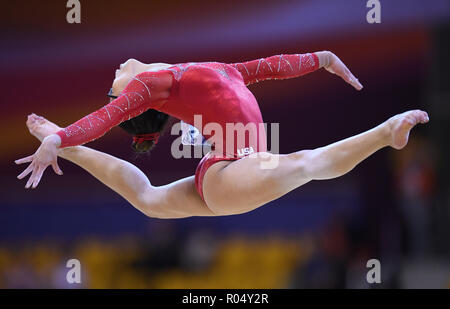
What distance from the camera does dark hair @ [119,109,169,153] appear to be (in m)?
2.39

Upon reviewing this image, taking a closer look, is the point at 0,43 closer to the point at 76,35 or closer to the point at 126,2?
the point at 76,35

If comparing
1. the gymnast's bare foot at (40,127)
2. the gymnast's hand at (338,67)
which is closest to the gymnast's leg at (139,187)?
the gymnast's bare foot at (40,127)

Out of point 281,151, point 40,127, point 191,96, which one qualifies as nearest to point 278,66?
point 191,96

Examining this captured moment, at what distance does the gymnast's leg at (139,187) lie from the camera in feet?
7.81

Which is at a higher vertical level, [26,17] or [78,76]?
[26,17]

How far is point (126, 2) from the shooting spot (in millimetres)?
3584

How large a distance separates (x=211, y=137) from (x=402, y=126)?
69 cm

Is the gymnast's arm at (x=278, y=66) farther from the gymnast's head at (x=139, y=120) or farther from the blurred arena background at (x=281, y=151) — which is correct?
the blurred arena background at (x=281, y=151)

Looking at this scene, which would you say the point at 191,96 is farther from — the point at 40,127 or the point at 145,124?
the point at 40,127

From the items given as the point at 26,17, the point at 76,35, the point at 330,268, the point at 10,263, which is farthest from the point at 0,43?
the point at 330,268

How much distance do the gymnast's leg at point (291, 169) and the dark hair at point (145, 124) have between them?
368 mm

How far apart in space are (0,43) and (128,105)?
2.10m

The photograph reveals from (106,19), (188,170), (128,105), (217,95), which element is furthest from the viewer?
(188,170)

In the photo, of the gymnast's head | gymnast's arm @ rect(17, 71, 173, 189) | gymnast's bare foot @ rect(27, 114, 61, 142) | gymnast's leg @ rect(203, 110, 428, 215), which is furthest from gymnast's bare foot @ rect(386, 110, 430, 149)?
gymnast's bare foot @ rect(27, 114, 61, 142)
